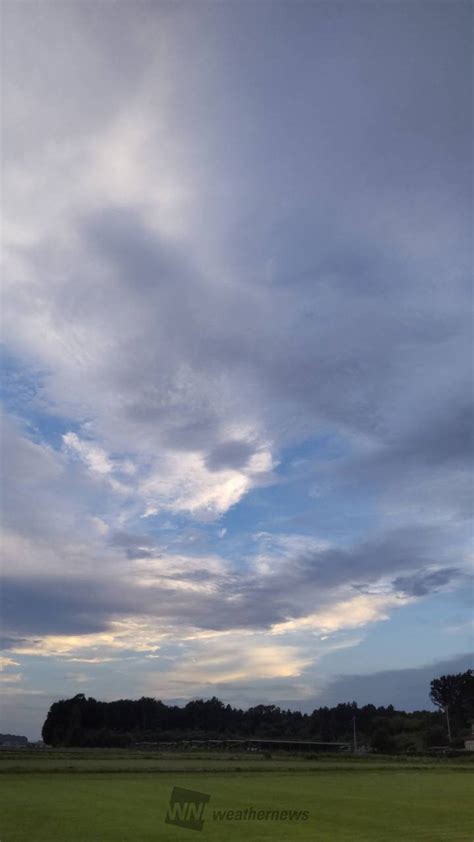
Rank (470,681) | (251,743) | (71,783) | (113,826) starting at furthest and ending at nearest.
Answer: (470,681) → (251,743) → (71,783) → (113,826)

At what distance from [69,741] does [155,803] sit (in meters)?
166

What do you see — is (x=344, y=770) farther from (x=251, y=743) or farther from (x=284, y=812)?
(x=251, y=743)

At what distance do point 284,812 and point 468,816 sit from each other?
8.30 m

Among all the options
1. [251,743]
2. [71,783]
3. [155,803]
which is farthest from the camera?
[251,743]

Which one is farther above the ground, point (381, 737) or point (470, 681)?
point (470, 681)

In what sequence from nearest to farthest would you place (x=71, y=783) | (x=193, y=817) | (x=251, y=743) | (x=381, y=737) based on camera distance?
(x=193, y=817) < (x=71, y=783) < (x=381, y=737) < (x=251, y=743)

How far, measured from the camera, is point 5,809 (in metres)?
32.7

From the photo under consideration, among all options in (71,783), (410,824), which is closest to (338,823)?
(410,824)

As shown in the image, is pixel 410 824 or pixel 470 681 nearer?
pixel 410 824

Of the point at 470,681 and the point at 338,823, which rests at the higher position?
the point at 470,681

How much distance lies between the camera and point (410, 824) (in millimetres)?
28562

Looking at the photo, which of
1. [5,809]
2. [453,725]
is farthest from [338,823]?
[453,725]

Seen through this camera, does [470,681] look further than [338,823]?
Yes

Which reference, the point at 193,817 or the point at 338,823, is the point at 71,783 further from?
the point at 338,823
